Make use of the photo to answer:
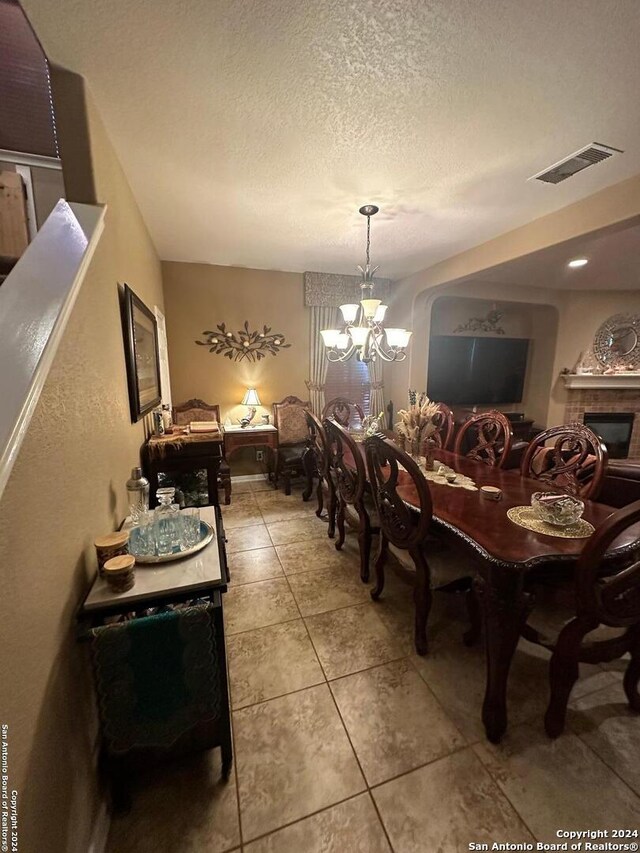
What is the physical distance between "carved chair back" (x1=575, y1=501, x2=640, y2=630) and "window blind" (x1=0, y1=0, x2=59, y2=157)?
107 inches

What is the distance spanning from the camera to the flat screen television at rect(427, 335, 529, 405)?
15.6 ft

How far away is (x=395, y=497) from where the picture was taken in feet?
5.47

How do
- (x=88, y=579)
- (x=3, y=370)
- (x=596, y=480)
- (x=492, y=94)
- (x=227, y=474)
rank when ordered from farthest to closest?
(x=227, y=474), (x=596, y=480), (x=492, y=94), (x=88, y=579), (x=3, y=370)

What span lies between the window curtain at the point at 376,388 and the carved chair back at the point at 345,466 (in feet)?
7.34

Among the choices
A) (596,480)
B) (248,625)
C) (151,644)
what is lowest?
(248,625)

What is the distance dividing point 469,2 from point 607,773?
8.74 feet

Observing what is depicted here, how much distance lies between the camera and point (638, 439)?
510cm

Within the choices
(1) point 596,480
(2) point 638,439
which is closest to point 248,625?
(1) point 596,480

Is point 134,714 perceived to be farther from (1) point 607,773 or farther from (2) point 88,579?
(1) point 607,773

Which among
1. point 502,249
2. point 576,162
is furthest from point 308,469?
point 576,162

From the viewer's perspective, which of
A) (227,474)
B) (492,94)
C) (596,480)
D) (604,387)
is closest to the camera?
(492,94)

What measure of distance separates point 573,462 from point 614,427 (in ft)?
14.2

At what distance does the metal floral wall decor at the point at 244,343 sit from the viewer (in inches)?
155

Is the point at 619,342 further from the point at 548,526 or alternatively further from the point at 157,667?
the point at 157,667
